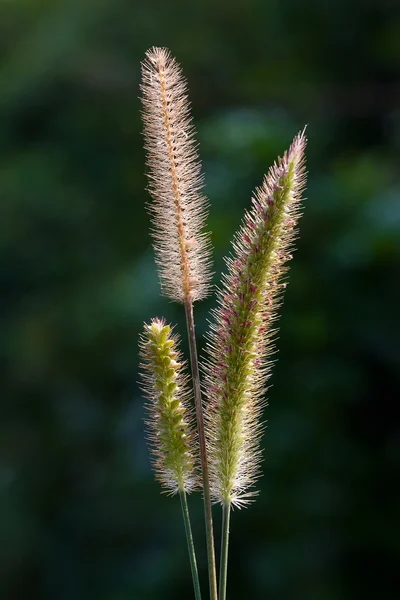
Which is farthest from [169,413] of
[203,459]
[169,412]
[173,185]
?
[173,185]

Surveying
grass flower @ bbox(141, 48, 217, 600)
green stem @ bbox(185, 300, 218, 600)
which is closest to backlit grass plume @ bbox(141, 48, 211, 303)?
grass flower @ bbox(141, 48, 217, 600)

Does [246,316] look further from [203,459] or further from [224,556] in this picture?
[224,556]

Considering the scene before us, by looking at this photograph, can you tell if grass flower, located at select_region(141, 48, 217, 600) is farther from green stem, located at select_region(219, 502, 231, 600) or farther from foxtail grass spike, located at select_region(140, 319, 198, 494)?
green stem, located at select_region(219, 502, 231, 600)

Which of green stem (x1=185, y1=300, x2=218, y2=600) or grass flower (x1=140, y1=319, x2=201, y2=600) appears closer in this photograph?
green stem (x1=185, y1=300, x2=218, y2=600)

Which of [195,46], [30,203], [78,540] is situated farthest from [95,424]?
[195,46]

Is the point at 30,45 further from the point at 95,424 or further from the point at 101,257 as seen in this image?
the point at 95,424

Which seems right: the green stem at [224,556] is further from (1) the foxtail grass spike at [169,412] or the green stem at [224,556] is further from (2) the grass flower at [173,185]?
(2) the grass flower at [173,185]

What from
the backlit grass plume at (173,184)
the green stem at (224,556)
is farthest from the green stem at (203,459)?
the backlit grass plume at (173,184)
